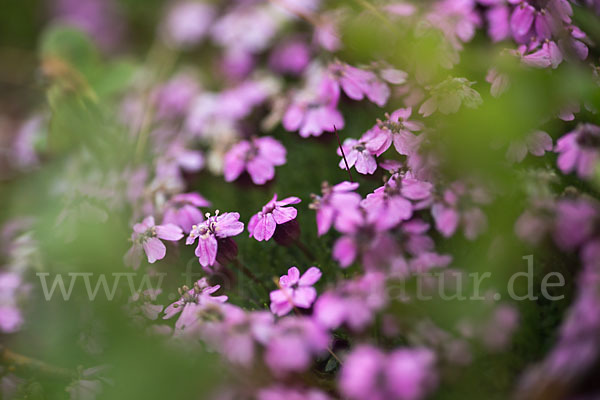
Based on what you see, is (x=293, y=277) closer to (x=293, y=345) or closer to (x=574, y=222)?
(x=293, y=345)

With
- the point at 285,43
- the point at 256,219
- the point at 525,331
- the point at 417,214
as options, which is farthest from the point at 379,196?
the point at 285,43

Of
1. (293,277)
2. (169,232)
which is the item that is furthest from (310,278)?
(169,232)

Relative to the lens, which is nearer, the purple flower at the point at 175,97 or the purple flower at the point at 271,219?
the purple flower at the point at 271,219

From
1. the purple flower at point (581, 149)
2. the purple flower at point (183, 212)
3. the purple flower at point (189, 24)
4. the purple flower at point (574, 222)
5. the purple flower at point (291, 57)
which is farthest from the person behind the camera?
the purple flower at point (189, 24)

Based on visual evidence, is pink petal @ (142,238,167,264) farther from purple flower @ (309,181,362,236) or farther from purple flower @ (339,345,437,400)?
purple flower @ (339,345,437,400)

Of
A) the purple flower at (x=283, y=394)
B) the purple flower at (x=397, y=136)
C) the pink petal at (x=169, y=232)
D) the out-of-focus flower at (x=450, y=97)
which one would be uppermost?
the out-of-focus flower at (x=450, y=97)

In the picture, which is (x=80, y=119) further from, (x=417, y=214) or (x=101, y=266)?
(x=417, y=214)

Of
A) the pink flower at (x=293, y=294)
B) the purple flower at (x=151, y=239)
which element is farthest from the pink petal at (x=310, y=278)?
the purple flower at (x=151, y=239)

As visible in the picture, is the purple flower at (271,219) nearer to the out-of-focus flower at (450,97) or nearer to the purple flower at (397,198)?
the purple flower at (397,198)
